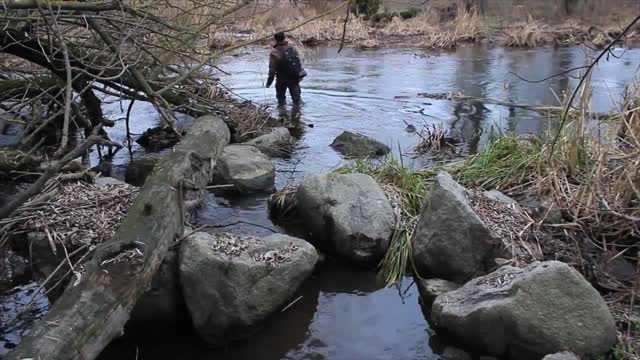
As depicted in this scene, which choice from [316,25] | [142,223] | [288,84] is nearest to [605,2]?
[142,223]

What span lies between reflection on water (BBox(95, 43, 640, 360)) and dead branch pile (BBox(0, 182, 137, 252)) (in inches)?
36.5

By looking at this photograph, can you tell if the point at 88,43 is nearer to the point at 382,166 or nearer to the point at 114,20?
the point at 114,20

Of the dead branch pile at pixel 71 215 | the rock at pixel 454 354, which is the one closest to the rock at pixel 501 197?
the rock at pixel 454 354

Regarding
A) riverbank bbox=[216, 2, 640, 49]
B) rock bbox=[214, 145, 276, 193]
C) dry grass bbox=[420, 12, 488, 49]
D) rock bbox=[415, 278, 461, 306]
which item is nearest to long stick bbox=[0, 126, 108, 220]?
rock bbox=[415, 278, 461, 306]

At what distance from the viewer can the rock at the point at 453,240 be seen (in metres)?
5.26

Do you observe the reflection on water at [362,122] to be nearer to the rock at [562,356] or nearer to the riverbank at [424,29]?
the rock at [562,356]

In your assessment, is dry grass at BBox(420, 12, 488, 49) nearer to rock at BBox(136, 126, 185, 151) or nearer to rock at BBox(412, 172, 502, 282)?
rock at BBox(136, 126, 185, 151)

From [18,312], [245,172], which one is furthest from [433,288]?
[18,312]

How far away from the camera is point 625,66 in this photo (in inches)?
679

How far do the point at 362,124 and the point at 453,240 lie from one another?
6307 millimetres

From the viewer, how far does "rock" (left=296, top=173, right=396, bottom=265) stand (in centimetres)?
569

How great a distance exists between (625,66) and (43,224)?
16.8m

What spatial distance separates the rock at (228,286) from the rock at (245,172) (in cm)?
263

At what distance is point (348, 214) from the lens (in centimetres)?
582
